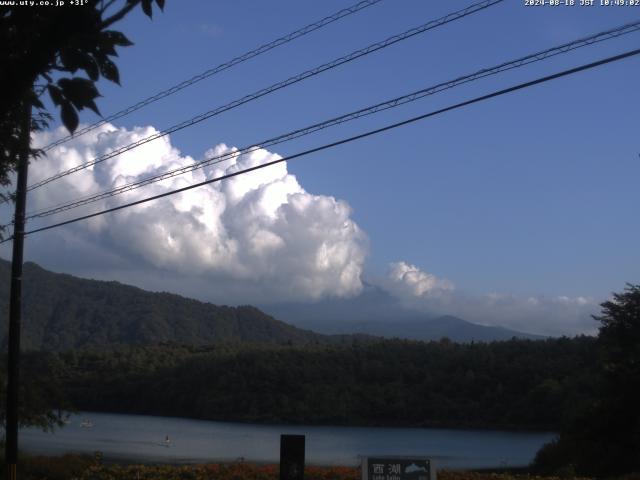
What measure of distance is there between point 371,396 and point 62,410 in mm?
38398

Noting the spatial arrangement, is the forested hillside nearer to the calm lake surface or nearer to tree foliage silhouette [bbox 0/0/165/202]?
the calm lake surface

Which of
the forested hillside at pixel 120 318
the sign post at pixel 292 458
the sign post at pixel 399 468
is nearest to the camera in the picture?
the sign post at pixel 399 468

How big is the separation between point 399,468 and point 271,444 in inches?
1059

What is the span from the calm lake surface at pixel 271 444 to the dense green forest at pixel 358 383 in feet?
8.68

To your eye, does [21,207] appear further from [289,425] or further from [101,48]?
[289,425]

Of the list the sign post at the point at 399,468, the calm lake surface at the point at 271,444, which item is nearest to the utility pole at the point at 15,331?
the sign post at the point at 399,468

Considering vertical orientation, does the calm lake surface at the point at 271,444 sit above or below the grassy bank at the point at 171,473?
below

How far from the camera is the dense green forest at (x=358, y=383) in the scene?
50037 mm

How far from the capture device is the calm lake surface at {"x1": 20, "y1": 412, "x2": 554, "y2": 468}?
32.0 meters

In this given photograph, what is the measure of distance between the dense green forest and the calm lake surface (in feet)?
8.68

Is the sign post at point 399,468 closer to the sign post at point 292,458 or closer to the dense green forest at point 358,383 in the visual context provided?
the sign post at point 292,458

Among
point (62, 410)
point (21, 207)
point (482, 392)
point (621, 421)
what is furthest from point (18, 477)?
point (482, 392)

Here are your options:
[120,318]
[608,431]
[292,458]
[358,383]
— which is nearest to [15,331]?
[292,458]

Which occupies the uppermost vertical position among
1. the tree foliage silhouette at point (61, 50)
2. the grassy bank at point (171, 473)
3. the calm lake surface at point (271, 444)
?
the tree foliage silhouette at point (61, 50)
